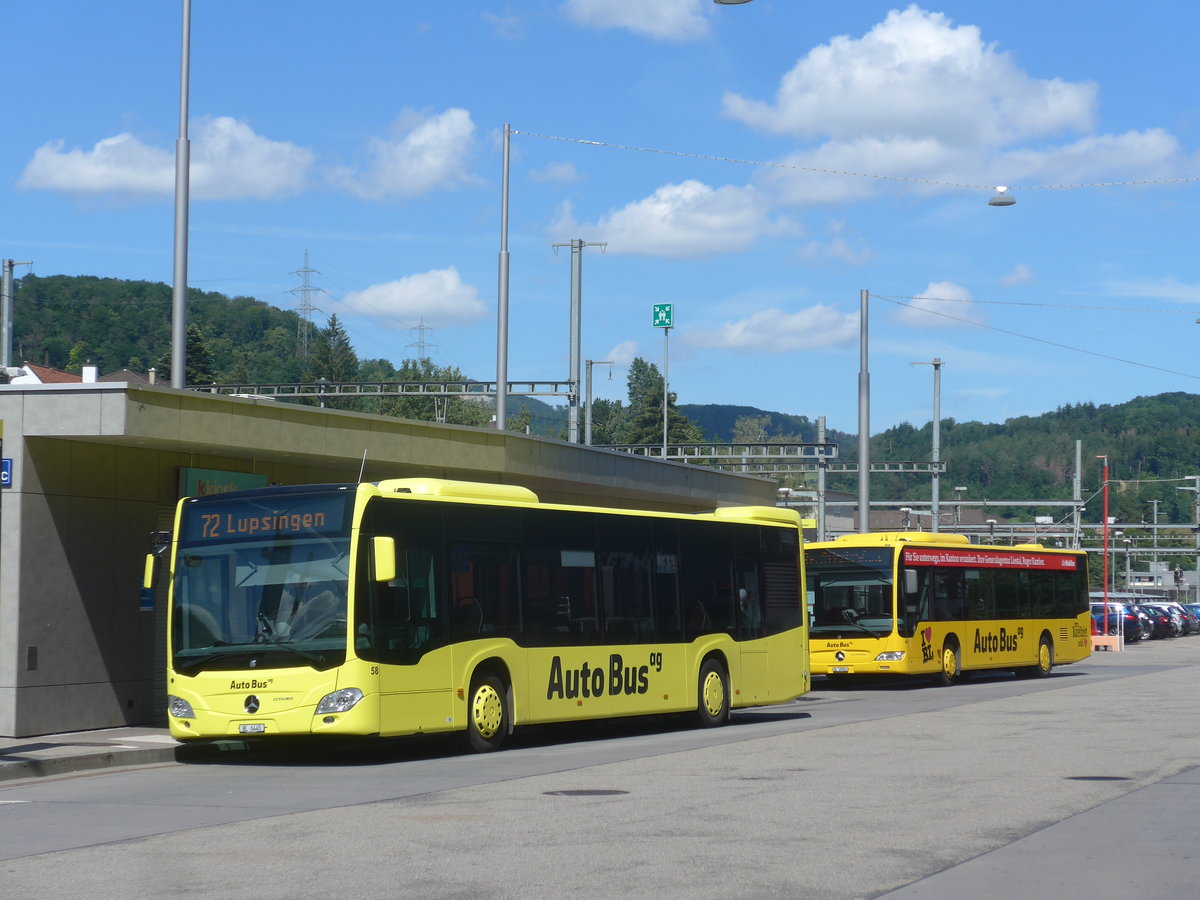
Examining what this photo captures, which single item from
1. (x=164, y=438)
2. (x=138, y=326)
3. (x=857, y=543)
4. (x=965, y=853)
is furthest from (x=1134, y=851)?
(x=138, y=326)

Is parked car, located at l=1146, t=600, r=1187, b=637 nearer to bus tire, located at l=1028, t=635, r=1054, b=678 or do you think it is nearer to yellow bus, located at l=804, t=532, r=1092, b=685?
bus tire, located at l=1028, t=635, r=1054, b=678

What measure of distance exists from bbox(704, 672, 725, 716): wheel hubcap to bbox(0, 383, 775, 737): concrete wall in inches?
213

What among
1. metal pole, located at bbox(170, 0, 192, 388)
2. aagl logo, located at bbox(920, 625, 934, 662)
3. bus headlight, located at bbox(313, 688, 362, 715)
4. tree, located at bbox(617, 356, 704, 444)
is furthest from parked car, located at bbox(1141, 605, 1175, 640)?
bus headlight, located at bbox(313, 688, 362, 715)

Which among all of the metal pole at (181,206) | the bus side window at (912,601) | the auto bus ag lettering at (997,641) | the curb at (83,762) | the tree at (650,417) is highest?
the tree at (650,417)

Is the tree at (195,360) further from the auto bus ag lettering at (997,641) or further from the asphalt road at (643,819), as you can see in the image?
the asphalt road at (643,819)

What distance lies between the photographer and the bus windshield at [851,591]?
3147cm

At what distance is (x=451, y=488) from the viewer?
1759 cm

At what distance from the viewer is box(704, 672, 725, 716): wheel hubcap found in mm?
21641

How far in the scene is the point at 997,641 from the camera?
1396 inches

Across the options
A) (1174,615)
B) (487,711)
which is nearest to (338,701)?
(487,711)

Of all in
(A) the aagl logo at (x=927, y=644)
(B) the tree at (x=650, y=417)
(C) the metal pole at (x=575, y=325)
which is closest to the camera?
(A) the aagl logo at (x=927, y=644)

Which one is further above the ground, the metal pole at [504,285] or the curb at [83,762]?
the metal pole at [504,285]

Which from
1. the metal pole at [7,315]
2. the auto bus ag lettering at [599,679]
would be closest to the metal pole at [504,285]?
the auto bus ag lettering at [599,679]

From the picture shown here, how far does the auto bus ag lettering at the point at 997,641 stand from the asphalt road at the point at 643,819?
14718 mm
